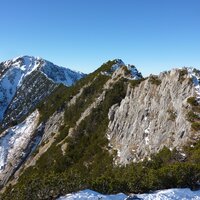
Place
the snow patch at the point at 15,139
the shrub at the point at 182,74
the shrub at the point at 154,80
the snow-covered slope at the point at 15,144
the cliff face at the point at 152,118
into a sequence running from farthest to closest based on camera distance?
1. the snow patch at the point at 15,139
2. the snow-covered slope at the point at 15,144
3. the shrub at the point at 154,80
4. the shrub at the point at 182,74
5. the cliff face at the point at 152,118

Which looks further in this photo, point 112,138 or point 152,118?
point 112,138

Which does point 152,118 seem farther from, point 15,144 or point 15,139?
point 15,139

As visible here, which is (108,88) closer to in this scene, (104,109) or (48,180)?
(104,109)

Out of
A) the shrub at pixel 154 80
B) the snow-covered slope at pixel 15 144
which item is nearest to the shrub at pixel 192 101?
the shrub at pixel 154 80

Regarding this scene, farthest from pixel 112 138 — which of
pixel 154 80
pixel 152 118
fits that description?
pixel 154 80

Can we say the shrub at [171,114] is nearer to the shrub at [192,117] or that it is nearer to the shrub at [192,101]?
the shrub at [192,101]

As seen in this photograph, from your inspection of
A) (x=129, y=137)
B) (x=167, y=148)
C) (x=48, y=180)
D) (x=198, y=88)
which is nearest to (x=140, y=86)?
(x=129, y=137)

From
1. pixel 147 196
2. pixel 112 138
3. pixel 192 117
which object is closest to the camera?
pixel 147 196

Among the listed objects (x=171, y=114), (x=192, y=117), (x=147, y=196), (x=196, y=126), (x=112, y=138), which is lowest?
(x=147, y=196)
